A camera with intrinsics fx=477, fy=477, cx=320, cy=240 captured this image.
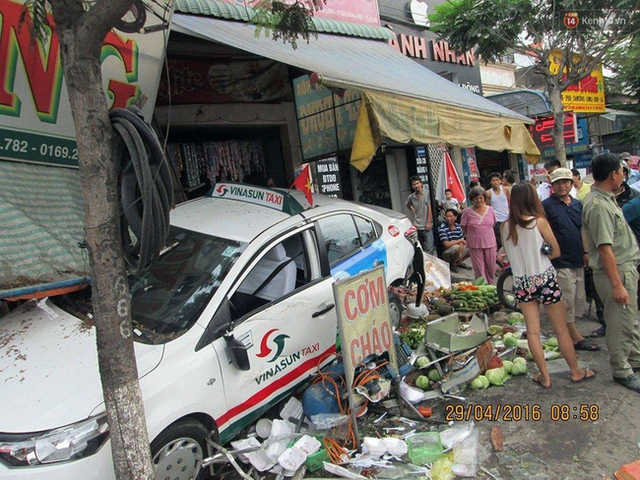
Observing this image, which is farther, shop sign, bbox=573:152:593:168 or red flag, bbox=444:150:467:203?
shop sign, bbox=573:152:593:168

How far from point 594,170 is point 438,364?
6.92 feet

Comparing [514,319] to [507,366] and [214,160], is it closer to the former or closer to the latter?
[507,366]

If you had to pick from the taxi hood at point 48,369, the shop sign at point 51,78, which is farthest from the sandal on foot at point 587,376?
the shop sign at point 51,78

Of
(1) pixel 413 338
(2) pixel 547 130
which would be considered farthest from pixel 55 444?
(2) pixel 547 130

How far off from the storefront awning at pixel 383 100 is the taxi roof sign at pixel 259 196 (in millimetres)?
985

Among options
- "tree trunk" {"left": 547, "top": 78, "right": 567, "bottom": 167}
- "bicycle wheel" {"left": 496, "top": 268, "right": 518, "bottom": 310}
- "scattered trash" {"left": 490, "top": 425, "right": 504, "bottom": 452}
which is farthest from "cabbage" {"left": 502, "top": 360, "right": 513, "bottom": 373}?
"tree trunk" {"left": 547, "top": 78, "right": 567, "bottom": 167}

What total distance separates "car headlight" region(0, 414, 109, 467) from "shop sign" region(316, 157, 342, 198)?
7538mm

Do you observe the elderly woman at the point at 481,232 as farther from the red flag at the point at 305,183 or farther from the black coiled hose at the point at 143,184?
the black coiled hose at the point at 143,184

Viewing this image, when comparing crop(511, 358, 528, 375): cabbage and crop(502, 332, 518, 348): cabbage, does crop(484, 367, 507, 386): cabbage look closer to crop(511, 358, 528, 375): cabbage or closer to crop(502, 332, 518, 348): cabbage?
crop(511, 358, 528, 375): cabbage

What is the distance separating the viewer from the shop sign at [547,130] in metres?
15.2

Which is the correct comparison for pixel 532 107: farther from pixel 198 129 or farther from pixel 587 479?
pixel 587 479

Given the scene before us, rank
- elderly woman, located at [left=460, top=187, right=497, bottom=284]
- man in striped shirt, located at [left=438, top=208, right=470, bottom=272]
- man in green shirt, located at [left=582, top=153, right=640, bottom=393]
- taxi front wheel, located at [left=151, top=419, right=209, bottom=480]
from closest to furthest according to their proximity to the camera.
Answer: taxi front wheel, located at [left=151, top=419, right=209, bottom=480] → man in green shirt, located at [left=582, top=153, right=640, bottom=393] → elderly woman, located at [left=460, top=187, right=497, bottom=284] → man in striped shirt, located at [left=438, top=208, right=470, bottom=272]

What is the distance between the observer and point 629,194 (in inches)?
251

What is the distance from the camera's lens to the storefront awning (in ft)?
16.1
